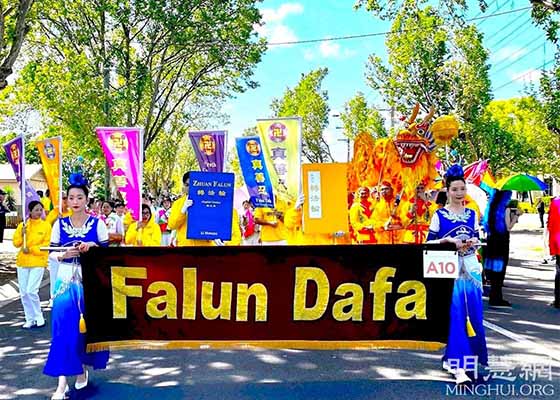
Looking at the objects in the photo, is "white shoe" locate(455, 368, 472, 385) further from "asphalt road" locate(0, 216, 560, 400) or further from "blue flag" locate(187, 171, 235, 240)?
"blue flag" locate(187, 171, 235, 240)

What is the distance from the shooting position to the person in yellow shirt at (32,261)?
7.68 meters

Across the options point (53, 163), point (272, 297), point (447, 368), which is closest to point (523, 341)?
point (447, 368)

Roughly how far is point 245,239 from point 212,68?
11.5 meters

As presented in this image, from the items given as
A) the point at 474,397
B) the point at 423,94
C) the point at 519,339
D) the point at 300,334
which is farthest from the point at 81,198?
the point at 423,94

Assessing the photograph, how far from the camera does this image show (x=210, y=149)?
28.0 feet

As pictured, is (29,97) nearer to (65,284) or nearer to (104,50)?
(104,50)

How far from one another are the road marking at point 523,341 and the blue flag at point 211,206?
3398 millimetres

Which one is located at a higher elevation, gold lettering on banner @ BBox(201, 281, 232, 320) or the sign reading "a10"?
the sign reading "a10"

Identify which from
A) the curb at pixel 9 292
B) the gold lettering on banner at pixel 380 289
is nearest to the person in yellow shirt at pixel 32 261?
the curb at pixel 9 292

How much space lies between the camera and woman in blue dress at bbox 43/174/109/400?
473 cm

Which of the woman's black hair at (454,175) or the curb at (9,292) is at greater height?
the woman's black hair at (454,175)

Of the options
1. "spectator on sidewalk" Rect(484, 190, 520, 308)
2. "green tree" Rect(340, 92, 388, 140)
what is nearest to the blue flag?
"spectator on sidewalk" Rect(484, 190, 520, 308)

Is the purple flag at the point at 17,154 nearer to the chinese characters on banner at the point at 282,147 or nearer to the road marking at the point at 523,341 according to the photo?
the chinese characters on banner at the point at 282,147

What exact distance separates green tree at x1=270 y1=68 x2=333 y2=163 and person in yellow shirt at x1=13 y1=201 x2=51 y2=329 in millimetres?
35726
